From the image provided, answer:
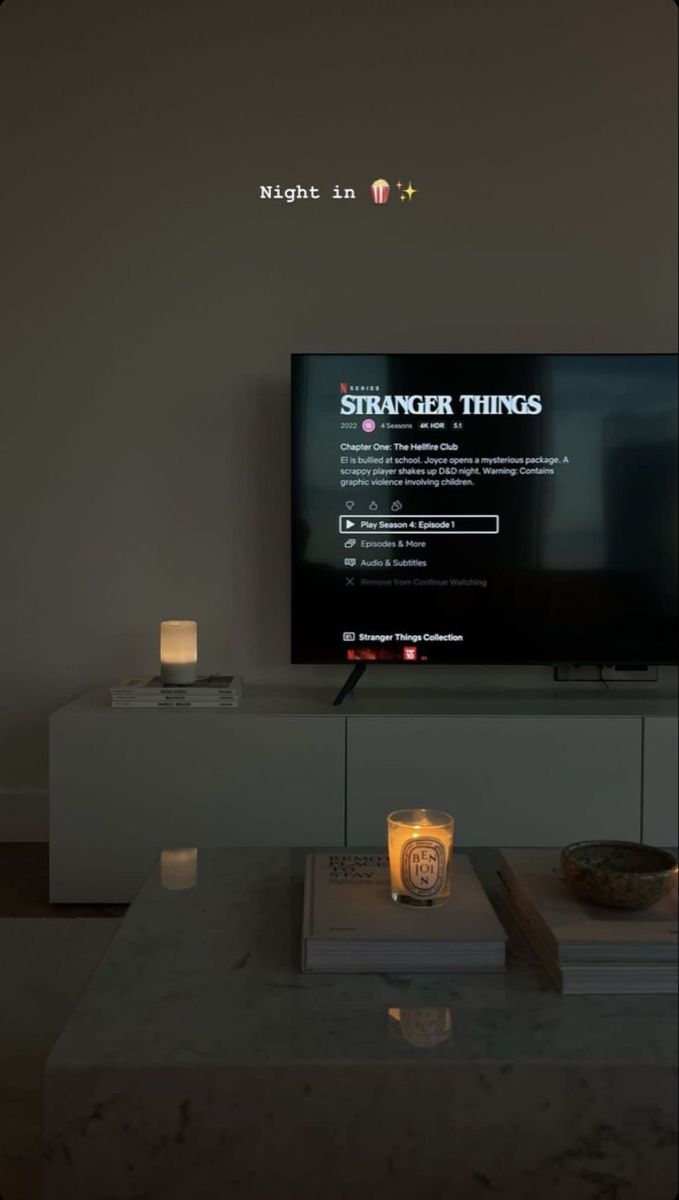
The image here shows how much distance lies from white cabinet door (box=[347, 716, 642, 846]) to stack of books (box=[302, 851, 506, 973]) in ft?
2.83

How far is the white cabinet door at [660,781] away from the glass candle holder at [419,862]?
535 mm

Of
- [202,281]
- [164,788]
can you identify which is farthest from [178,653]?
[202,281]

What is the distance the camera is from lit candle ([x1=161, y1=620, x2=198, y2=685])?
214 centimetres

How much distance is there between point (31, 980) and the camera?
64.4 inches

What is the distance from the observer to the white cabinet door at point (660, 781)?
143 centimetres

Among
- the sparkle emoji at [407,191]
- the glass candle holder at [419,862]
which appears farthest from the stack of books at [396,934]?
the sparkle emoji at [407,191]

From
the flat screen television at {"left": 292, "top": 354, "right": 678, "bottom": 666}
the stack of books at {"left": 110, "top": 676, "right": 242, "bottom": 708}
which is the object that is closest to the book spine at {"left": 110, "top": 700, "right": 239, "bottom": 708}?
the stack of books at {"left": 110, "top": 676, "right": 242, "bottom": 708}

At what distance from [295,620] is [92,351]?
32.1 inches

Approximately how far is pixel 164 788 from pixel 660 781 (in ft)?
3.14

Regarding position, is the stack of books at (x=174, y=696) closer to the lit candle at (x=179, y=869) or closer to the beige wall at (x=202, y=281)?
the beige wall at (x=202, y=281)

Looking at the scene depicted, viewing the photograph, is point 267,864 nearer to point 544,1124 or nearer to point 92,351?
point 544,1124

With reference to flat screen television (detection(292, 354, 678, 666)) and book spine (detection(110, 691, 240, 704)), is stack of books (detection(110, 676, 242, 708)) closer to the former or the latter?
book spine (detection(110, 691, 240, 704))

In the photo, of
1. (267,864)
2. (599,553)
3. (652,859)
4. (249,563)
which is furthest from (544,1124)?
(249,563)

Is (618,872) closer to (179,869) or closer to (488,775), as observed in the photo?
(179,869)
